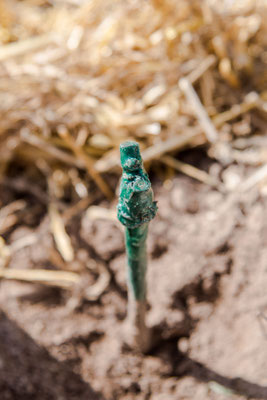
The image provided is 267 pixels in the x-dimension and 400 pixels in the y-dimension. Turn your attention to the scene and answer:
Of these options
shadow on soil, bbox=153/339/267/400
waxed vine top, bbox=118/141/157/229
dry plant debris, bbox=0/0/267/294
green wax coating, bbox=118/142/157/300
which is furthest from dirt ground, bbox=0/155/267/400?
waxed vine top, bbox=118/141/157/229

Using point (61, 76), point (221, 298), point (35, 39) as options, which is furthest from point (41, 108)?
point (221, 298)

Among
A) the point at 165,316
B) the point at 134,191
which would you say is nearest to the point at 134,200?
the point at 134,191

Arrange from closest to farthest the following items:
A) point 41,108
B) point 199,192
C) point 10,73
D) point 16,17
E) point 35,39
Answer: point 199,192 < point 41,108 < point 10,73 < point 35,39 < point 16,17

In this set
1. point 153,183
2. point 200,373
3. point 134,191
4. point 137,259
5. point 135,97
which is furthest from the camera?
point 135,97

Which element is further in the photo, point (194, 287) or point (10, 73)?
point (10, 73)

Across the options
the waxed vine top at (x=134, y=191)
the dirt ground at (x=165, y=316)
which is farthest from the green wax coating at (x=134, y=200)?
the dirt ground at (x=165, y=316)

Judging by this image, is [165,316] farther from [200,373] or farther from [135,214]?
[135,214]

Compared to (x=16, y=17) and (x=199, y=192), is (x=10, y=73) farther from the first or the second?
(x=199, y=192)
